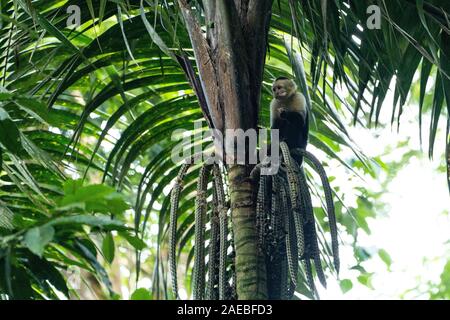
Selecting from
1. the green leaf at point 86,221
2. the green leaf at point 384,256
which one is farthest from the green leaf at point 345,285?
the green leaf at point 86,221

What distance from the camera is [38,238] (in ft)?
3.61

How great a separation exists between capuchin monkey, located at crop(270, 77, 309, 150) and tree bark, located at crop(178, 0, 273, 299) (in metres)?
1.67

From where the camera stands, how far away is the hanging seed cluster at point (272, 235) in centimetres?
179

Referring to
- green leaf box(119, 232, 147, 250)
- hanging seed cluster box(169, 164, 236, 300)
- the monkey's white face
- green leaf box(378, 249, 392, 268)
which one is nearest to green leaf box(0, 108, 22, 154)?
green leaf box(119, 232, 147, 250)

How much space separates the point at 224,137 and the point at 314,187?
124cm

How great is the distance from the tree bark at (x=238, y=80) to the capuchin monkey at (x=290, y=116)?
5.48 ft

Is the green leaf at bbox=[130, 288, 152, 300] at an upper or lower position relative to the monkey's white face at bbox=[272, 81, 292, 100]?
lower

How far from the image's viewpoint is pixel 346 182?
482 centimetres

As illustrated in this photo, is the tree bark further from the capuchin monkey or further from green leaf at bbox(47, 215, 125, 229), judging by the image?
the capuchin monkey

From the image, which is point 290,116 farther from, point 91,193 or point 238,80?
point 91,193

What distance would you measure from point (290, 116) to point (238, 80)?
7.79 feet

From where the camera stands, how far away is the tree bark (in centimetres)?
183

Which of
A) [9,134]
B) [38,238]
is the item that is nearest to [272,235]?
[9,134]

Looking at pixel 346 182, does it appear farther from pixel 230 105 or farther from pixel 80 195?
pixel 80 195
